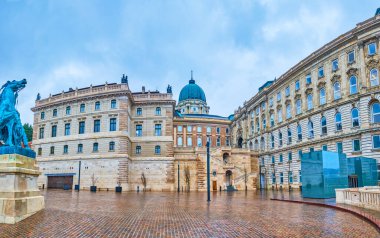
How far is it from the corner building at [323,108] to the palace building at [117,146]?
716cm

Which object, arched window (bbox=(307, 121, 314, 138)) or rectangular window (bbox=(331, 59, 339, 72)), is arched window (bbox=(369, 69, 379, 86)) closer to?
rectangular window (bbox=(331, 59, 339, 72))

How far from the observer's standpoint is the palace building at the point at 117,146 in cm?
4331

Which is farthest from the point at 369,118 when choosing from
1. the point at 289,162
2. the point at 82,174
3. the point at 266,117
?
the point at 82,174

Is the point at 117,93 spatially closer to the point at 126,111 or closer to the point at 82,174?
the point at 126,111

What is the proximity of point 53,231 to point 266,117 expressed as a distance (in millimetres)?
49432

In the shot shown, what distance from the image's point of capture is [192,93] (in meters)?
109

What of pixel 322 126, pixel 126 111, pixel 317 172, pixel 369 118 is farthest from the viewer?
pixel 126 111

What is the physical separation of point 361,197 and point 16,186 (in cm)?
1815

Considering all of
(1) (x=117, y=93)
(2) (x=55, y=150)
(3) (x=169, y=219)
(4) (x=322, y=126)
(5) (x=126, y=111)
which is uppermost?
(1) (x=117, y=93)

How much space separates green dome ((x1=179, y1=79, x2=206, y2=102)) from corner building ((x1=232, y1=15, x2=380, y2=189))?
5084cm

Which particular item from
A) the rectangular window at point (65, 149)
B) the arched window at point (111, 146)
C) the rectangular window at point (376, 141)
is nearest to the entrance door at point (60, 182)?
the rectangular window at point (65, 149)

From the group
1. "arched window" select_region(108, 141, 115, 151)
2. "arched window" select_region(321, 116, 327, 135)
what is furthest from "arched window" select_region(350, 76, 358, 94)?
"arched window" select_region(108, 141, 115, 151)

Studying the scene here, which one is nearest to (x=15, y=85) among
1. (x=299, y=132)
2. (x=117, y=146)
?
A: (x=117, y=146)

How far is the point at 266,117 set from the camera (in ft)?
182
